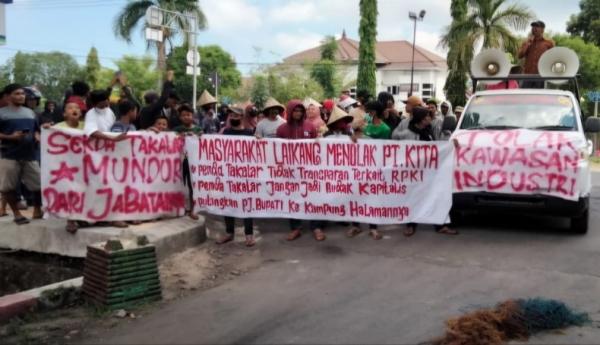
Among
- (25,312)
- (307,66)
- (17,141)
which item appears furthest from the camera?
(307,66)

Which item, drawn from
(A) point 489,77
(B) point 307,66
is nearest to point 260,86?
(B) point 307,66

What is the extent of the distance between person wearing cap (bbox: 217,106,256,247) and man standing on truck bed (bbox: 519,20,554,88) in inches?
226

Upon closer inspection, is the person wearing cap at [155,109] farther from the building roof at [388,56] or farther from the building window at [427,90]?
the building window at [427,90]

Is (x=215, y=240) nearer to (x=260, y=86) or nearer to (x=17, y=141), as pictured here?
(x=17, y=141)

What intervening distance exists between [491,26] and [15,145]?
24.9 meters

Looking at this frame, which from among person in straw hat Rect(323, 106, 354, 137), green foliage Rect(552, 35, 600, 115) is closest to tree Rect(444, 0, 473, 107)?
green foliage Rect(552, 35, 600, 115)

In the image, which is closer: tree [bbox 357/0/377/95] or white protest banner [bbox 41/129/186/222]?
white protest banner [bbox 41/129/186/222]

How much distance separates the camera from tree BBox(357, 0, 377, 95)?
33.5 metres

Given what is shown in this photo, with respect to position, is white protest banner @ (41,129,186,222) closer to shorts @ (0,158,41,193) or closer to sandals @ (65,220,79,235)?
sandals @ (65,220,79,235)

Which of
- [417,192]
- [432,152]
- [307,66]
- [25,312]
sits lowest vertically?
[25,312]

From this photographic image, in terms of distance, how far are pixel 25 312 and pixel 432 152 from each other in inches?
193

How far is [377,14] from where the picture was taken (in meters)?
33.7

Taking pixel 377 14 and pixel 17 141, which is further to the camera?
pixel 377 14

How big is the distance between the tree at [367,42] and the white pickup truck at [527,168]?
25703 mm
